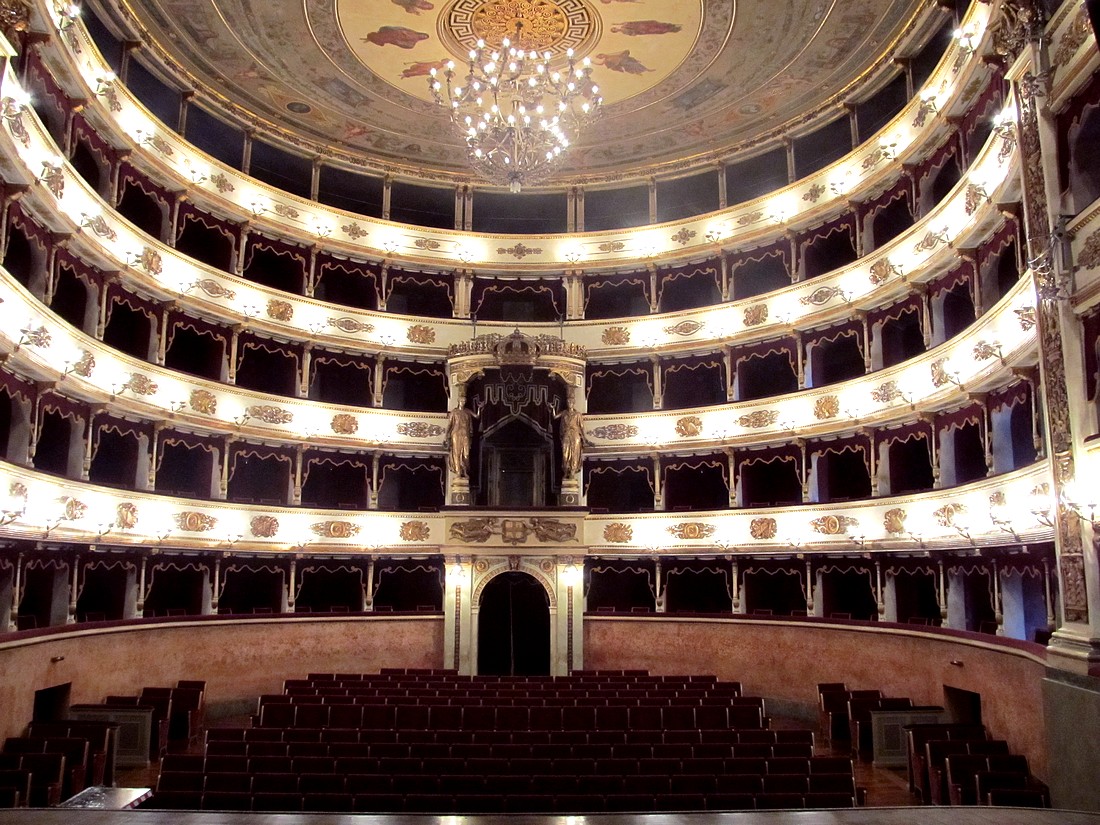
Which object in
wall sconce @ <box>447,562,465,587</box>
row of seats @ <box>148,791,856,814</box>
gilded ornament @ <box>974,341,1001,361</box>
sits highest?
gilded ornament @ <box>974,341,1001,361</box>

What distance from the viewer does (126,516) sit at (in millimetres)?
19062

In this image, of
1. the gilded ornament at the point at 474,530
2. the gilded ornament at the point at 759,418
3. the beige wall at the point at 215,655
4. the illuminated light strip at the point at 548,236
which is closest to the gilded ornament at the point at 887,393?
the gilded ornament at the point at 759,418

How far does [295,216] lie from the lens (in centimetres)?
2611

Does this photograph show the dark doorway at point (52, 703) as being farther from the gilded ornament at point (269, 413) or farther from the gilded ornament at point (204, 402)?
the gilded ornament at point (269, 413)

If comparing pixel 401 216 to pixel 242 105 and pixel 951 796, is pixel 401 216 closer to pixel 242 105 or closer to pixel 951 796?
pixel 242 105

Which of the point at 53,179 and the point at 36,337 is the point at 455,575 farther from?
the point at 53,179

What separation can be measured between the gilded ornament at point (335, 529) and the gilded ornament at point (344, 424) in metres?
2.77

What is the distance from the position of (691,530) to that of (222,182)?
1683 cm

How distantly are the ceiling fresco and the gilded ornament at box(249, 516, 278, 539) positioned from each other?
40.1 feet

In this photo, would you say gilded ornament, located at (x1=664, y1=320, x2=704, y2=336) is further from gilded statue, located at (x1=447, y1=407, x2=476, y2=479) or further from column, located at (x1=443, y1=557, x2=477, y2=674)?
column, located at (x1=443, y1=557, x2=477, y2=674)

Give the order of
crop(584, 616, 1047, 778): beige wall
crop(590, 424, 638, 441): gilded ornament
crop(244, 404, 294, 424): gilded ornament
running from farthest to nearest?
crop(590, 424, 638, 441): gilded ornament, crop(244, 404, 294, 424): gilded ornament, crop(584, 616, 1047, 778): beige wall

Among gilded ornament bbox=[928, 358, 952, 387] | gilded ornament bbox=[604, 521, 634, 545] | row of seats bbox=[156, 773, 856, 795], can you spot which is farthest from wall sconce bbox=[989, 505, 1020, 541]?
gilded ornament bbox=[604, 521, 634, 545]

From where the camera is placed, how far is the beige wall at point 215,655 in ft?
49.4

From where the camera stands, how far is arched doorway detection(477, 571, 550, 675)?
24.9 m
